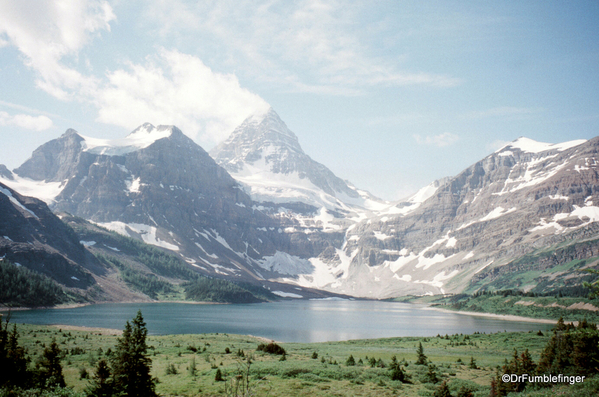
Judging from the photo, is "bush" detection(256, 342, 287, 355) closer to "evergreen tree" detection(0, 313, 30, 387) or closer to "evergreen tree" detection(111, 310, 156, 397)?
"evergreen tree" detection(111, 310, 156, 397)

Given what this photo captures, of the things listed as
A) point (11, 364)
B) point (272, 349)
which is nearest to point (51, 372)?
point (11, 364)

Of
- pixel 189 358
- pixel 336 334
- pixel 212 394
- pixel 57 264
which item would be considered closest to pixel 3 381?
pixel 212 394

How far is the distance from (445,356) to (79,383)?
4111 cm

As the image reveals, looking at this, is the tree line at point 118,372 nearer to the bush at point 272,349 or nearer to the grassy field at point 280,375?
the grassy field at point 280,375

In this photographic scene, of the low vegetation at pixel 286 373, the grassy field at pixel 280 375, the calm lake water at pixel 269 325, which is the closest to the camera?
the low vegetation at pixel 286 373

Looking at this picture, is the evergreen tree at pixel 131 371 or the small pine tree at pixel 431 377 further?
the small pine tree at pixel 431 377

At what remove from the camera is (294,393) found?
89.8 ft

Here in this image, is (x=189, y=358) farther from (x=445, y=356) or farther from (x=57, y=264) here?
(x=57, y=264)

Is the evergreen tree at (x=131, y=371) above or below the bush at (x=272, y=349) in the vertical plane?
above

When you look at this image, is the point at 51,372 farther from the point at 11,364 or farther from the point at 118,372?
the point at 118,372

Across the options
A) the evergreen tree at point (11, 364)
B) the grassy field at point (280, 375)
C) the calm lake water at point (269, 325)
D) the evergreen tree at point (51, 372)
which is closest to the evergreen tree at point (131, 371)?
the grassy field at point (280, 375)

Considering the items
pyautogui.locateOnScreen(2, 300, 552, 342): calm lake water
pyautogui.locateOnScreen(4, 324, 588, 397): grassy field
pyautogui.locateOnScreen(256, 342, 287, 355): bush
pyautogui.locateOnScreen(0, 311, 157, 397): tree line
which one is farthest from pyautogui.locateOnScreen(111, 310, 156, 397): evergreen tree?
pyautogui.locateOnScreen(2, 300, 552, 342): calm lake water

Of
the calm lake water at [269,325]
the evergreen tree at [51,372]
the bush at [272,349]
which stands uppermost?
the evergreen tree at [51,372]

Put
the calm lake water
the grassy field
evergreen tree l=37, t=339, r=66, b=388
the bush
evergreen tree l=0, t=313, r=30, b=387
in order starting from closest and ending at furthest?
1. evergreen tree l=0, t=313, r=30, b=387
2. evergreen tree l=37, t=339, r=66, b=388
3. the grassy field
4. the bush
5. the calm lake water
